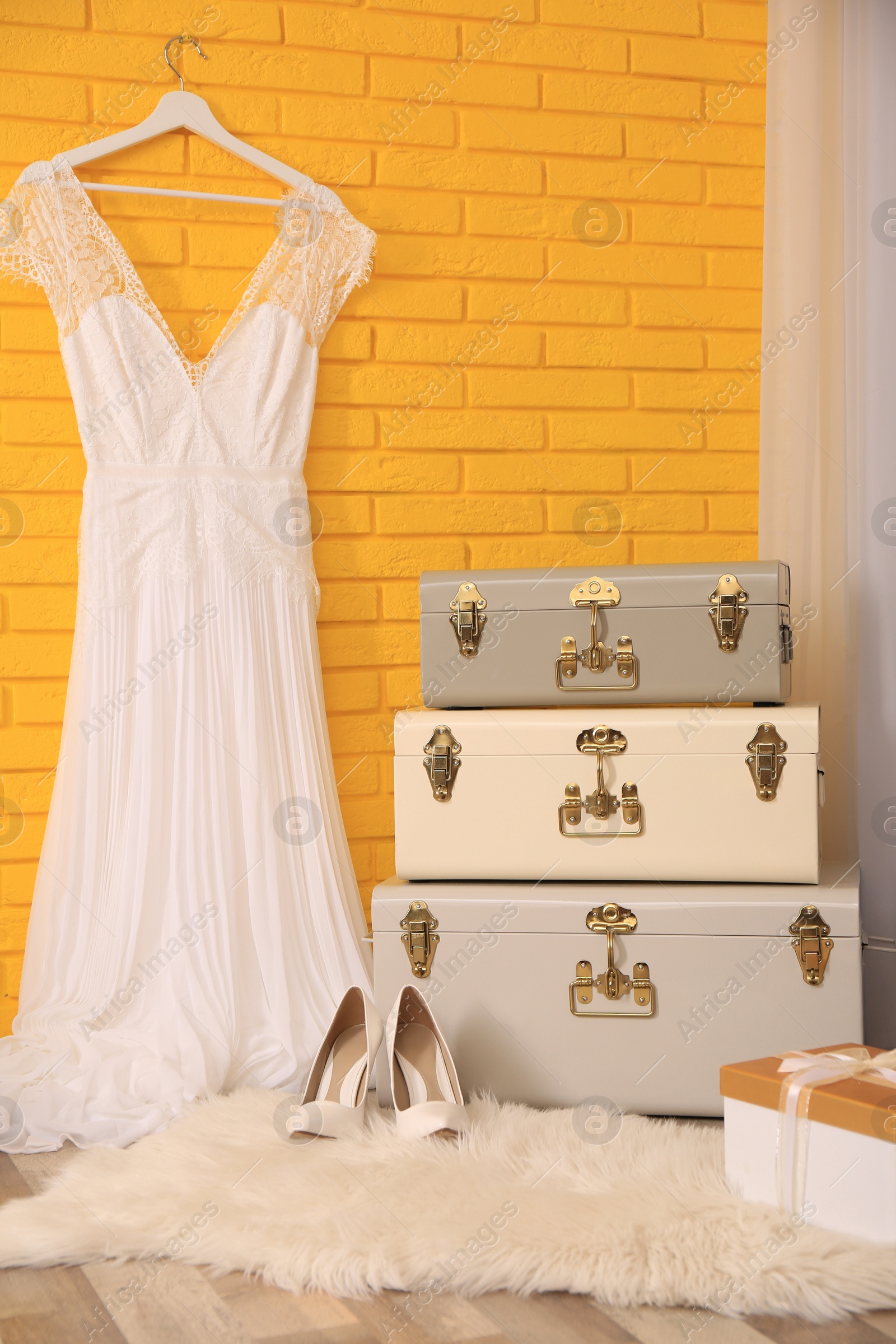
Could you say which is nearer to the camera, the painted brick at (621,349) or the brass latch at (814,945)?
the brass latch at (814,945)

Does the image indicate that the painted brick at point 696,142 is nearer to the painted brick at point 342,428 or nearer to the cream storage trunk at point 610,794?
the painted brick at point 342,428

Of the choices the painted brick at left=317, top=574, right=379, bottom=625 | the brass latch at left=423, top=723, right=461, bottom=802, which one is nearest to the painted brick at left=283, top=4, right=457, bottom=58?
the painted brick at left=317, top=574, right=379, bottom=625

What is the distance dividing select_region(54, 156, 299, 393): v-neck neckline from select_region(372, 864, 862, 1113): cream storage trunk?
989 mm

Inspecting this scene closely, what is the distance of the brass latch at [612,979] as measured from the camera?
64.1 inches

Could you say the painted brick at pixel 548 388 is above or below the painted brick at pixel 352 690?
above

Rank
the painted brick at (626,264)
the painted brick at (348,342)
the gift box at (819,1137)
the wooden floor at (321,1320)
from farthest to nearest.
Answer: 1. the painted brick at (626,264)
2. the painted brick at (348,342)
3. the gift box at (819,1137)
4. the wooden floor at (321,1320)

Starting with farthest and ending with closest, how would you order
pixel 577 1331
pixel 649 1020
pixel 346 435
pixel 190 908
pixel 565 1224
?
pixel 346 435
pixel 190 908
pixel 649 1020
pixel 565 1224
pixel 577 1331

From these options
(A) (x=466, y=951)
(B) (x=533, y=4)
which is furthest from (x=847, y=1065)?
(B) (x=533, y=4)

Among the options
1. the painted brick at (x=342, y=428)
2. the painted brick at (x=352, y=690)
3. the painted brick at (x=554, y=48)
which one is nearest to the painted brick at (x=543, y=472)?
the painted brick at (x=342, y=428)

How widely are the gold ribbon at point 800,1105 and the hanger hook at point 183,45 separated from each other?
1.94 m

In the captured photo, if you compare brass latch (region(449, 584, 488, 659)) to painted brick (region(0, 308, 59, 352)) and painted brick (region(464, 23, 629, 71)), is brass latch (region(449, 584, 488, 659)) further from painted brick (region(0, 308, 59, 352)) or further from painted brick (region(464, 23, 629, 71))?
painted brick (region(464, 23, 629, 71))

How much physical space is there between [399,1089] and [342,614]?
911 millimetres

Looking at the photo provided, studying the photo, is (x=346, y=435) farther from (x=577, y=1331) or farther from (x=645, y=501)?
(x=577, y=1331)

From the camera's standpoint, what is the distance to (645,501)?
2.27 metres
